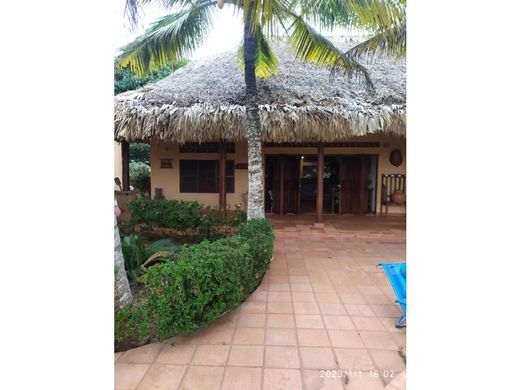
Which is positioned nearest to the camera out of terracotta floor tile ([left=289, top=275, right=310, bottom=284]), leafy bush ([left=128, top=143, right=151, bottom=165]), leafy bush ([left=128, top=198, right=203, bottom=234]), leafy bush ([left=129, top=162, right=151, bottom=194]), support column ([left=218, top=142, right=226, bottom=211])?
terracotta floor tile ([left=289, top=275, right=310, bottom=284])

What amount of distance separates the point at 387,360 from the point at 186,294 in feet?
5.48

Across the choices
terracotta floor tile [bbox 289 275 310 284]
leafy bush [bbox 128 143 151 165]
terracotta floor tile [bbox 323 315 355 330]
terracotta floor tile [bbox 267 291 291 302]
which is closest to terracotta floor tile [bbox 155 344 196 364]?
terracotta floor tile [bbox 267 291 291 302]

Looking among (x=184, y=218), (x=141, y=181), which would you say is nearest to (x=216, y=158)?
(x=184, y=218)

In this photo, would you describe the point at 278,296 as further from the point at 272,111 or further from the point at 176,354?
the point at 272,111

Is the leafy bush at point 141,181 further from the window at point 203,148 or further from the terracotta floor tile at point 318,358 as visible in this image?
the terracotta floor tile at point 318,358

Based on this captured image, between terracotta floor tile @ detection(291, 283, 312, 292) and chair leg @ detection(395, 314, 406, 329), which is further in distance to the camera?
terracotta floor tile @ detection(291, 283, 312, 292)

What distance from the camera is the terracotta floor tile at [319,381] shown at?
6.52ft

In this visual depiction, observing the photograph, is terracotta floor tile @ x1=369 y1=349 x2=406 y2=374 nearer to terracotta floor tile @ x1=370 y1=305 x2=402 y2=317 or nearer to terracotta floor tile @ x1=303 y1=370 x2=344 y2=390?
terracotta floor tile @ x1=303 y1=370 x2=344 y2=390

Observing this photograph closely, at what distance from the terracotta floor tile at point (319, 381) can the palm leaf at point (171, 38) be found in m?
4.73

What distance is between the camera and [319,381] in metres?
2.04

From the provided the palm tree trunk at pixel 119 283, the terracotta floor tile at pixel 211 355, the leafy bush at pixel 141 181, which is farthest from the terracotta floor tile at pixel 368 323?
the leafy bush at pixel 141 181

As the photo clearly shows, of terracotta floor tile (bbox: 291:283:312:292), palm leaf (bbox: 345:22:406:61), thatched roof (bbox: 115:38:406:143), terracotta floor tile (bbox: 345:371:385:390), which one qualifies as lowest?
terracotta floor tile (bbox: 345:371:385:390)

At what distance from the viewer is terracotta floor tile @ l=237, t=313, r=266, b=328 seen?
275cm
